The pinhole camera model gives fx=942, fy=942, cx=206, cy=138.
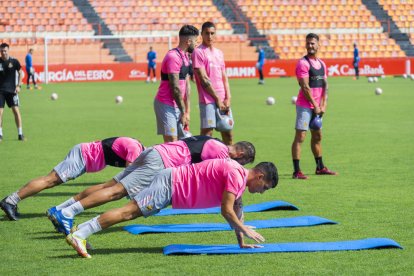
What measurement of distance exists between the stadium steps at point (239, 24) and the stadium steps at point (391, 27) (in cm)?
814

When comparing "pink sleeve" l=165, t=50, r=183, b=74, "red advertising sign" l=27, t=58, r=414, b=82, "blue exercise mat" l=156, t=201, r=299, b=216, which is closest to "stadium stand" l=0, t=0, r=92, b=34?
"red advertising sign" l=27, t=58, r=414, b=82

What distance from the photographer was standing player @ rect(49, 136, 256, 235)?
888 cm

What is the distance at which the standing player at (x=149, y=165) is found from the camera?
888cm

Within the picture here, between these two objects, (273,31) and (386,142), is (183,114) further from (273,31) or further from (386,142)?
(273,31)

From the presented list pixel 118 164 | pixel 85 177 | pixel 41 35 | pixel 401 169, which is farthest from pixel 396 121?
pixel 41 35

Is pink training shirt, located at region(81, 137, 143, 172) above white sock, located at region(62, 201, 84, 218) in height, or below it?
above

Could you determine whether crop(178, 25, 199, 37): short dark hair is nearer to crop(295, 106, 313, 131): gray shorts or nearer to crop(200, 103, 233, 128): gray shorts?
crop(200, 103, 233, 128): gray shorts

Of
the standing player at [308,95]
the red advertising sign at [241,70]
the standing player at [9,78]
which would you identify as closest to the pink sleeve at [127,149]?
the standing player at [308,95]

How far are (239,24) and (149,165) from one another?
1862 inches

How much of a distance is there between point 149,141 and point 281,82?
27.5 meters

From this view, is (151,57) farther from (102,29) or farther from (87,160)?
(87,160)

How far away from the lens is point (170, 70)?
12.5 metres

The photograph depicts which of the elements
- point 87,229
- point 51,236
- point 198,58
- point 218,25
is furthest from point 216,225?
point 218,25

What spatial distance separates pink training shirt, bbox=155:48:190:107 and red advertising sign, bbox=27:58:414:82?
35.2m
